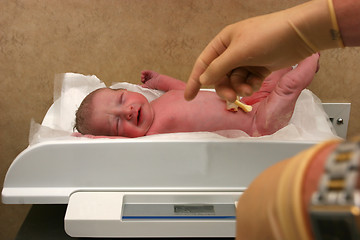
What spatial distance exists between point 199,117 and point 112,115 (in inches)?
10.2

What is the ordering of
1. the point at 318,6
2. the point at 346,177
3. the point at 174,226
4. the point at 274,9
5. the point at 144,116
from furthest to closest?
the point at 274,9 < the point at 144,116 < the point at 174,226 < the point at 318,6 < the point at 346,177

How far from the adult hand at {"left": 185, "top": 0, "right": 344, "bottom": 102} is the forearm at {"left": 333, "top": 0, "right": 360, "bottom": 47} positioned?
0.06 ft

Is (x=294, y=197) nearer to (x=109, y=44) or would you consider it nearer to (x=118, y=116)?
(x=118, y=116)

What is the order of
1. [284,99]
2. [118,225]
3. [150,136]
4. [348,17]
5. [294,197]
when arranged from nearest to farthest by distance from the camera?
[294,197] < [348,17] < [118,225] < [150,136] < [284,99]

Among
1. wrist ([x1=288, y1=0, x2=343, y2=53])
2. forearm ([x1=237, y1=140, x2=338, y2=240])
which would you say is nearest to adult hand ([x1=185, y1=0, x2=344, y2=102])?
wrist ([x1=288, y1=0, x2=343, y2=53])

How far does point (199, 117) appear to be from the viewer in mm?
1030

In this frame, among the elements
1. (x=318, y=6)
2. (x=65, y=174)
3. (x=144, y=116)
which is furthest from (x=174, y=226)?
(x=318, y=6)

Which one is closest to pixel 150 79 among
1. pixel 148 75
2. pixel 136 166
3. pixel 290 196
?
pixel 148 75

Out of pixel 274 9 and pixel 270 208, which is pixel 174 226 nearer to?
pixel 270 208

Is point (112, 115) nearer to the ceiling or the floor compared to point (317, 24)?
nearer to the floor

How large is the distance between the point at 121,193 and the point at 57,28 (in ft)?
2.64

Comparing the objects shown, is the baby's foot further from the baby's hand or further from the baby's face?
the baby's face

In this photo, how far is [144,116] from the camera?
1.08 metres

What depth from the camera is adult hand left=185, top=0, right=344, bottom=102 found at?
26.4 inches
